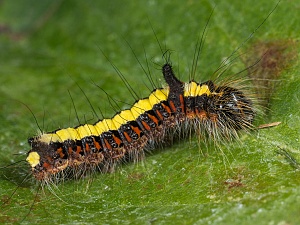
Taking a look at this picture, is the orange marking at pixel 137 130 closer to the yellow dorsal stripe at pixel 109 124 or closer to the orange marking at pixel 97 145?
the yellow dorsal stripe at pixel 109 124

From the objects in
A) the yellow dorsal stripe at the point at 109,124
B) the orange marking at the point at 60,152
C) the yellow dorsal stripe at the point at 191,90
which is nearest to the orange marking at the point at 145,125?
the yellow dorsal stripe at the point at 109,124

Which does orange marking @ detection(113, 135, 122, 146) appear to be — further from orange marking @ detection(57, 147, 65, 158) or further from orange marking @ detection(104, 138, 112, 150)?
orange marking @ detection(57, 147, 65, 158)

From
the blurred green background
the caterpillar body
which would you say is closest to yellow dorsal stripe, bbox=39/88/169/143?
the caterpillar body

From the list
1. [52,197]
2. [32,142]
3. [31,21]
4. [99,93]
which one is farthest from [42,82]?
[52,197]

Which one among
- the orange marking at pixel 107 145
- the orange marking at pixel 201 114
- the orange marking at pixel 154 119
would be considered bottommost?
the orange marking at pixel 107 145

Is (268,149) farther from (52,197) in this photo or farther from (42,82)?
(42,82)
